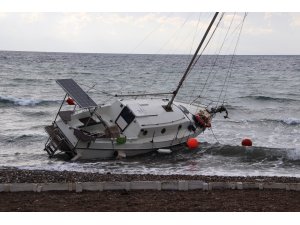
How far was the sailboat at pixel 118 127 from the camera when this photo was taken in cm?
2111

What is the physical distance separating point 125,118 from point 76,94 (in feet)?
10.3

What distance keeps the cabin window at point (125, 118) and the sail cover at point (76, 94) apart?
2272 mm

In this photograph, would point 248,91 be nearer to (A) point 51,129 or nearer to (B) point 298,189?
(A) point 51,129

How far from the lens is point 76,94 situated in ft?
70.1

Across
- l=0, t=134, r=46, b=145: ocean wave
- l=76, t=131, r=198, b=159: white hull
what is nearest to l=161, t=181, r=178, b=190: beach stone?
l=76, t=131, r=198, b=159: white hull

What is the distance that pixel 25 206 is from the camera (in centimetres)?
1089

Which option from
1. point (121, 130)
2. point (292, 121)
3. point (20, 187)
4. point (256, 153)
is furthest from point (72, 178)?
point (292, 121)

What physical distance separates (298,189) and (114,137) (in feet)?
35.2

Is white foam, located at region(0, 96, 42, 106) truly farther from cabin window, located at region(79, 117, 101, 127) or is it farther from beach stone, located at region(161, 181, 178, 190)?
beach stone, located at region(161, 181, 178, 190)

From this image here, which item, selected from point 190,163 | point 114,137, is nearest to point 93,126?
point 114,137

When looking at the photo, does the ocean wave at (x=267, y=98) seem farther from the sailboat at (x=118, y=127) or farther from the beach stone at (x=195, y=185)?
the beach stone at (x=195, y=185)

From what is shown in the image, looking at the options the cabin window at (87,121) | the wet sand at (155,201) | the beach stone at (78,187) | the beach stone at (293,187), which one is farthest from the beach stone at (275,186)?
the cabin window at (87,121)

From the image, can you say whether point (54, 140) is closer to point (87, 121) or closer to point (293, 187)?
point (87, 121)

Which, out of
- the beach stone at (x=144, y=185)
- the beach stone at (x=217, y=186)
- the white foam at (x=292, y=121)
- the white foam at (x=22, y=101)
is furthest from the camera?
the white foam at (x=22, y=101)
